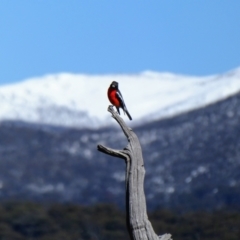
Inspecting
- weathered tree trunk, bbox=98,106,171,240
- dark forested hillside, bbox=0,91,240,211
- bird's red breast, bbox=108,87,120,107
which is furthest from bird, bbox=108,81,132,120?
dark forested hillside, bbox=0,91,240,211

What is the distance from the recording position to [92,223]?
168 feet

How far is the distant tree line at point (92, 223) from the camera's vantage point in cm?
4466

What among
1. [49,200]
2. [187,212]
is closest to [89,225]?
[187,212]

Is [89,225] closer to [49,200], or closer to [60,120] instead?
[49,200]

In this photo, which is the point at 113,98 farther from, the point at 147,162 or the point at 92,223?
the point at 147,162

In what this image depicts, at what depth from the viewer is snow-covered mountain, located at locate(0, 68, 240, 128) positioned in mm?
68188

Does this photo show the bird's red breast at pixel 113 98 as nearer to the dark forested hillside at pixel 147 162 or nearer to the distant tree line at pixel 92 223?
the distant tree line at pixel 92 223

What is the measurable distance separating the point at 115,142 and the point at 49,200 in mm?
4492

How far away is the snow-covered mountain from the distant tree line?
12.8 metres

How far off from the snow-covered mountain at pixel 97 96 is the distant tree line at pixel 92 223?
12791 millimetres

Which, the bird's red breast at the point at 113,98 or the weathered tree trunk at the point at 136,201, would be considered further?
the bird's red breast at the point at 113,98

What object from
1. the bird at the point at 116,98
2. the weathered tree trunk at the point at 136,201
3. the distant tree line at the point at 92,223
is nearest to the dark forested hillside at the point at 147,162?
the distant tree line at the point at 92,223

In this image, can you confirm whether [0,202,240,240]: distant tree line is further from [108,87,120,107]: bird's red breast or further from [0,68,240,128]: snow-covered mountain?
[108,87,120,107]: bird's red breast

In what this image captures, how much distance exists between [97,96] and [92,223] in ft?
79.7
